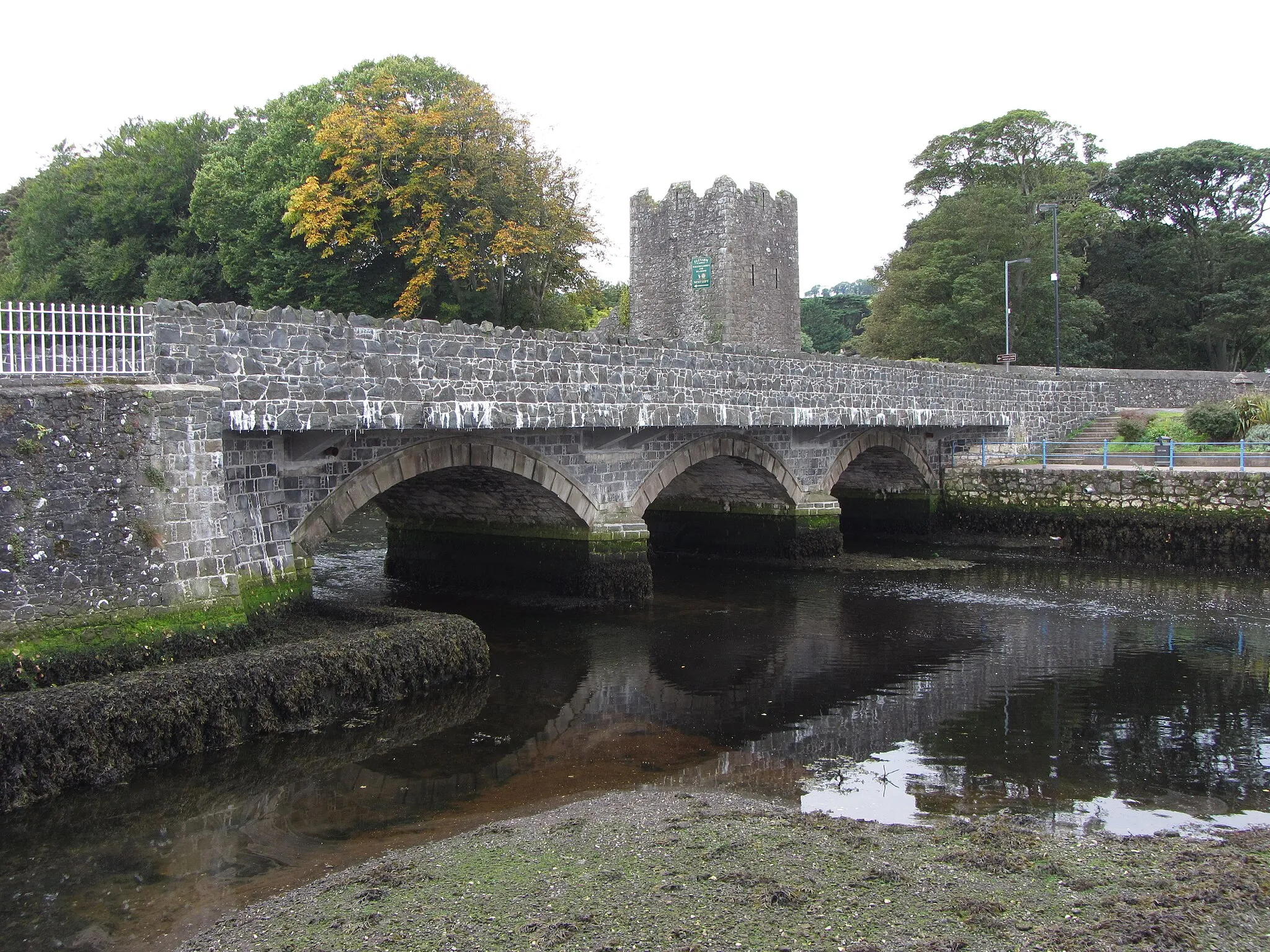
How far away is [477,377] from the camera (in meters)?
11.5

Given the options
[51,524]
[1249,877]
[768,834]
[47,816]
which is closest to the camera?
[1249,877]

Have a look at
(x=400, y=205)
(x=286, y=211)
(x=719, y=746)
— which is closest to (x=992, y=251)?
(x=400, y=205)

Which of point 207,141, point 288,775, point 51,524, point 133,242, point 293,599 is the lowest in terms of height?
point 288,775

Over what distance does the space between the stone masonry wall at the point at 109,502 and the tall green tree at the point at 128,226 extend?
19.2 m

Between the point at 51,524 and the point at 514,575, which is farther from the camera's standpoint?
the point at 514,575

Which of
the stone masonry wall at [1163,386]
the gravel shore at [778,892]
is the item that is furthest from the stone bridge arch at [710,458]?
the stone masonry wall at [1163,386]

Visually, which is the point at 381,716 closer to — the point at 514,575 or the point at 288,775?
the point at 288,775

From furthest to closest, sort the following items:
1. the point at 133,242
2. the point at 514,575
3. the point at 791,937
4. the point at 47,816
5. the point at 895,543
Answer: the point at 133,242 → the point at 895,543 → the point at 514,575 → the point at 47,816 → the point at 791,937

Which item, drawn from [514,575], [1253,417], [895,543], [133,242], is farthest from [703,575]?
[133,242]

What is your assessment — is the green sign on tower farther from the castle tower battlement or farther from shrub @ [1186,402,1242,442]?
shrub @ [1186,402,1242,442]

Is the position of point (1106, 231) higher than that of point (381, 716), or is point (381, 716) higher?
point (1106, 231)

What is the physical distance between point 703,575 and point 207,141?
Answer: 20.4 meters

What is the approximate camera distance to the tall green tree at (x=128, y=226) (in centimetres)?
2697

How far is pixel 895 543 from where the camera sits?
74.1ft
